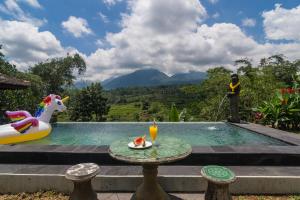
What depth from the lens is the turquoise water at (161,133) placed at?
7.69 m

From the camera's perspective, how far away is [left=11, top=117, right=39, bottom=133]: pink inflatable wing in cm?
705

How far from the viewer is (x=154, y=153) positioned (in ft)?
10.8

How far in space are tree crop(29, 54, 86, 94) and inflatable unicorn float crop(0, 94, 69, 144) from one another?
73.3ft

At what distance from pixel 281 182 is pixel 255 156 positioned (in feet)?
2.75

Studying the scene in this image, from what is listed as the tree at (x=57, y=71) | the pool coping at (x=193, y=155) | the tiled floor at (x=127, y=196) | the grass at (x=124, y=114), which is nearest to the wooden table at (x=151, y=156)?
the tiled floor at (x=127, y=196)

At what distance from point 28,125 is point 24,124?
0.52 ft

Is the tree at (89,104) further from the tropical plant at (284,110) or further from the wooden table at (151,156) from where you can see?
the wooden table at (151,156)

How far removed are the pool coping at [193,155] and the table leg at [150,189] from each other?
1.32 metres

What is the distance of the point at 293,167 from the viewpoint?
4.68 metres

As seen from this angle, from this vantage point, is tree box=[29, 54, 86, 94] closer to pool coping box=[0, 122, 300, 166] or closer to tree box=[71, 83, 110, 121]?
tree box=[71, 83, 110, 121]

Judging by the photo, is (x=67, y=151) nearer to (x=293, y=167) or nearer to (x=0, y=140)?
(x=0, y=140)

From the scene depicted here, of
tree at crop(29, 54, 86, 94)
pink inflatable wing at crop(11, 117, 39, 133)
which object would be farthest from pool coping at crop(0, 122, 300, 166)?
tree at crop(29, 54, 86, 94)

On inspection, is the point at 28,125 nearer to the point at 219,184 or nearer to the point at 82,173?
the point at 82,173

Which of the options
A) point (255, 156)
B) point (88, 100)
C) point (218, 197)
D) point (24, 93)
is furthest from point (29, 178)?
point (88, 100)
